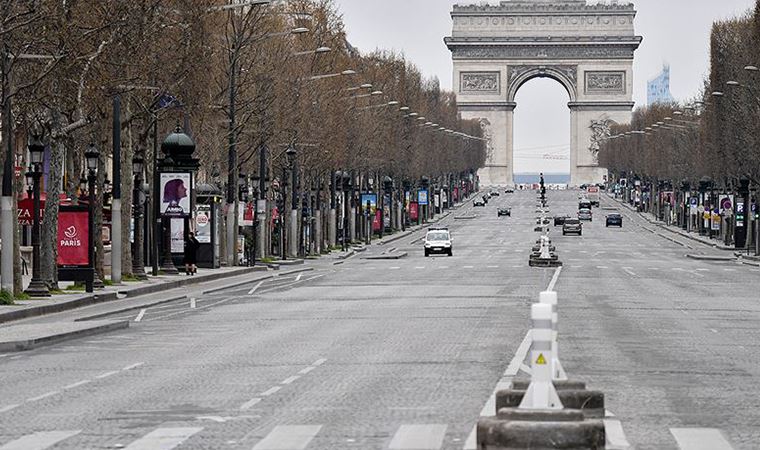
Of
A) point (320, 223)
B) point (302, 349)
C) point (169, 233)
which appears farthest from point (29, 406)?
point (320, 223)

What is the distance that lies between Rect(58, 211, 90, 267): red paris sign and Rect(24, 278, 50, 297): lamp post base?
116 inches

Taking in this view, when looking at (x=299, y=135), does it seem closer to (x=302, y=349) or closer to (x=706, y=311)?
(x=706, y=311)

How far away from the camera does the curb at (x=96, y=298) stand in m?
37.9

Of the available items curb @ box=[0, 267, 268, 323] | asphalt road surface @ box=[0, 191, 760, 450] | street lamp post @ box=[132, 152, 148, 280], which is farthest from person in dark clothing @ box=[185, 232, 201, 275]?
asphalt road surface @ box=[0, 191, 760, 450]

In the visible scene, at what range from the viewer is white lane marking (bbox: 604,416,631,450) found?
1539 centimetres

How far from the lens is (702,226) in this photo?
139250mm

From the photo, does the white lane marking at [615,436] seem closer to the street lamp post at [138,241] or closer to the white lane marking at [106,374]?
the white lane marking at [106,374]

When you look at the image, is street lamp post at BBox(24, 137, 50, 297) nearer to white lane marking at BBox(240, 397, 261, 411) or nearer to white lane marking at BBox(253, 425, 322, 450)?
white lane marking at BBox(240, 397, 261, 411)

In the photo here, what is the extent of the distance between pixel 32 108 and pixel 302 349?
23.5m

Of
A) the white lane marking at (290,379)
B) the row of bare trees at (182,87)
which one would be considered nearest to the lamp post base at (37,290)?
the row of bare trees at (182,87)

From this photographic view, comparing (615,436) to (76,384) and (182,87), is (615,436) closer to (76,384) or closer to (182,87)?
(76,384)

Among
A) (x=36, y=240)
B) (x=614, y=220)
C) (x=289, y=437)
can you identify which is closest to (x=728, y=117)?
(x=614, y=220)

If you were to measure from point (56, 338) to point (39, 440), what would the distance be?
14.7 m

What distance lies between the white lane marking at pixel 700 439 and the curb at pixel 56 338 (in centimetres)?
1460
